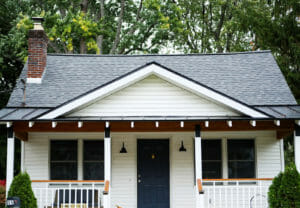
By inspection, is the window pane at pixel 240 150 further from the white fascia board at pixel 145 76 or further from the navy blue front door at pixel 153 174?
the white fascia board at pixel 145 76

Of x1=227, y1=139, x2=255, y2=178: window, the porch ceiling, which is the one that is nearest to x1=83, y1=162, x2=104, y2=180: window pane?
the porch ceiling

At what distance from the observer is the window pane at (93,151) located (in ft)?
43.1

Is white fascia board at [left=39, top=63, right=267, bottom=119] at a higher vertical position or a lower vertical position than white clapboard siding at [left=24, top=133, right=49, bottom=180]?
higher

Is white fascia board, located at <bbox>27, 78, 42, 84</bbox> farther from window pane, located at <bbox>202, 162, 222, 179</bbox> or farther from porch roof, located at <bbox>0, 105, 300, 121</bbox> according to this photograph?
window pane, located at <bbox>202, 162, 222, 179</bbox>

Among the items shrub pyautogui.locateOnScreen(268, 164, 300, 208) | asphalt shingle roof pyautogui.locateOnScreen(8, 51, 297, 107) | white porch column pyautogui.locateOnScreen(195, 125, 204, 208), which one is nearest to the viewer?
shrub pyautogui.locateOnScreen(268, 164, 300, 208)

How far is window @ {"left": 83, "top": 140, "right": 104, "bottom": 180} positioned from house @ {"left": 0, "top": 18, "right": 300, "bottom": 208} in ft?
0.10

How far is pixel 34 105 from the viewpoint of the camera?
1305cm

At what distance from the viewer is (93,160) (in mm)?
13125

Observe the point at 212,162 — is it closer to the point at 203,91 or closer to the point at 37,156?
the point at 203,91

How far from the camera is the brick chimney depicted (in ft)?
47.2

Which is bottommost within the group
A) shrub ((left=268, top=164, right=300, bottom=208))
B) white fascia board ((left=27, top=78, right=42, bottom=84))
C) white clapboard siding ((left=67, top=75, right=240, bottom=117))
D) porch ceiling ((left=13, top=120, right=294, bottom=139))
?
shrub ((left=268, top=164, right=300, bottom=208))

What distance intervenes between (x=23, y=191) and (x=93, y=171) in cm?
310

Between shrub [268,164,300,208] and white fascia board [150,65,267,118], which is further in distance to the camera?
white fascia board [150,65,267,118]

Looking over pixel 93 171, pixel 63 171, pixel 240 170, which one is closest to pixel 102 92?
pixel 93 171
